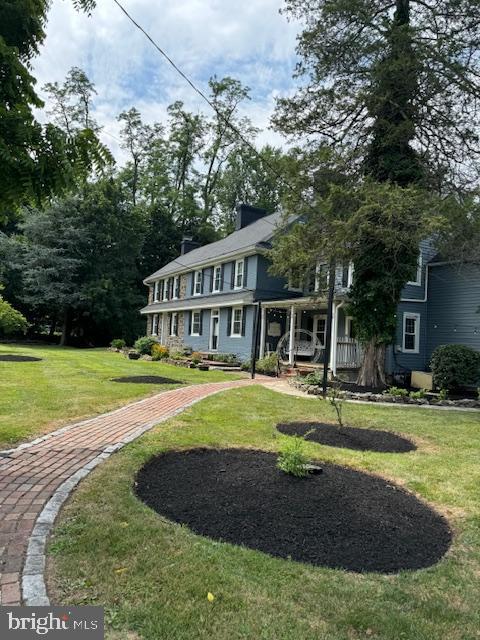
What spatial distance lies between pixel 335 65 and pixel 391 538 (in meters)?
13.2

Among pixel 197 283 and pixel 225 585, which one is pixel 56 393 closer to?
pixel 225 585

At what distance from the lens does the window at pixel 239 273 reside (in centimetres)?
2084

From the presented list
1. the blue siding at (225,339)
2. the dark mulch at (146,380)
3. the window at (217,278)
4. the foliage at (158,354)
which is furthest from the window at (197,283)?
the dark mulch at (146,380)

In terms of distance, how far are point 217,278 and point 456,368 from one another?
41.9 ft

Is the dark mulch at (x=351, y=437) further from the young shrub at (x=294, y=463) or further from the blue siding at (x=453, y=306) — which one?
the blue siding at (x=453, y=306)

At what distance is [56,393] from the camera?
9.50 meters

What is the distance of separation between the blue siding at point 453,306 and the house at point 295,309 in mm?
37

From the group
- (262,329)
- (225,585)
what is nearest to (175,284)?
(262,329)

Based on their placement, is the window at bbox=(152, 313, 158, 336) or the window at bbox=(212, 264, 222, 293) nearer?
the window at bbox=(212, 264, 222, 293)

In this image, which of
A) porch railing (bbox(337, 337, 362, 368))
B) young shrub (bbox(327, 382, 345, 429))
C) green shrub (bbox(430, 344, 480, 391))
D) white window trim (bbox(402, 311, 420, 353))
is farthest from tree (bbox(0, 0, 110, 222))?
white window trim (bbox(402, 311, 420, 353))

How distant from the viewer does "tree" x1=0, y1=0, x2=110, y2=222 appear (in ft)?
11.4

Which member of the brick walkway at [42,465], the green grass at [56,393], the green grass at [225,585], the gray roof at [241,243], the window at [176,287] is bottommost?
the green grass at [225,585]

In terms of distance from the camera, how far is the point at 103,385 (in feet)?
36.6

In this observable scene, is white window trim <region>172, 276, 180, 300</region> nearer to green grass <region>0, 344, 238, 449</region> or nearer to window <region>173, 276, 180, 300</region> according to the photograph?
window <region>173, 276, 180, 300</region>
